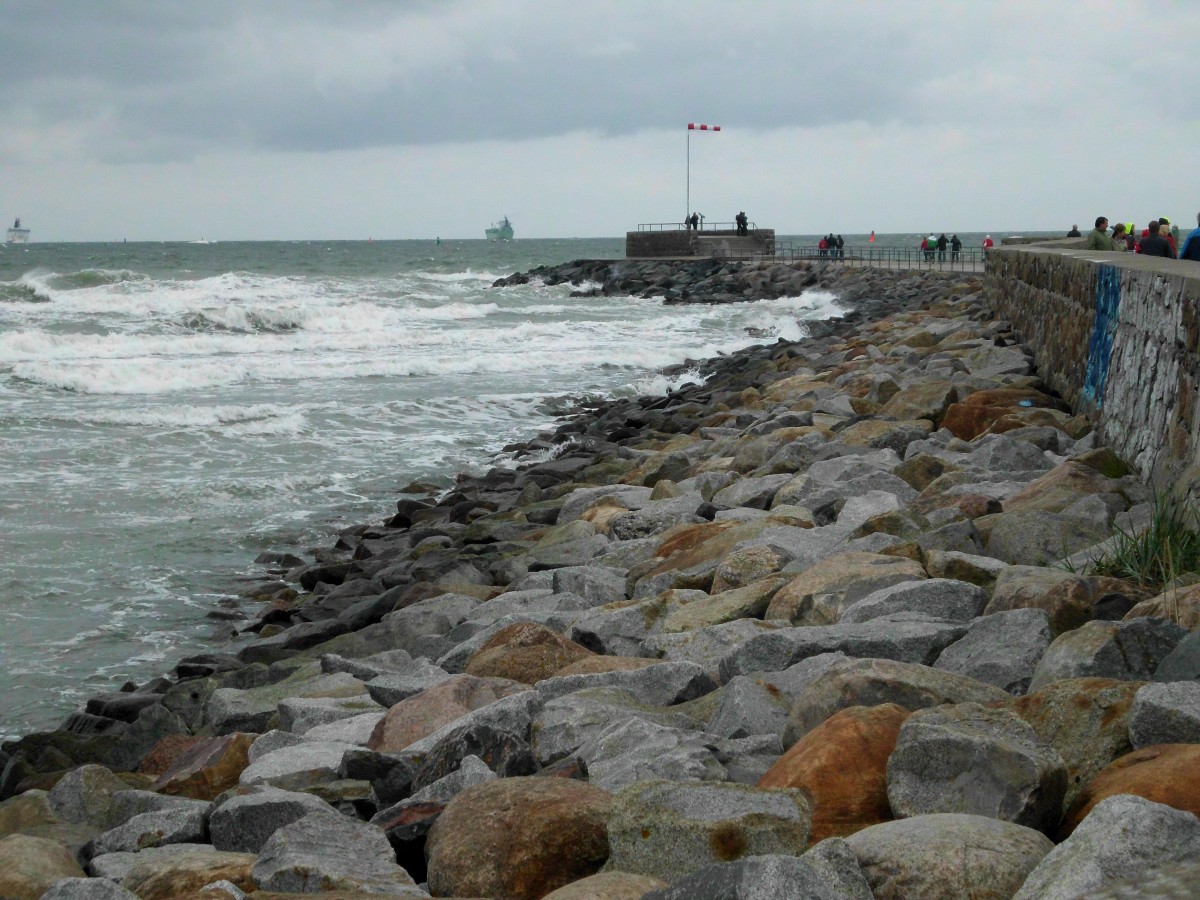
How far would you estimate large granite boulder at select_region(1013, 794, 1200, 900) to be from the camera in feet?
6.93

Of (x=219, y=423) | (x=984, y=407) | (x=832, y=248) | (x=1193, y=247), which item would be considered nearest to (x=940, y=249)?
(x=832, y=248)

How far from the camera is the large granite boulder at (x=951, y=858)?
2.29 m

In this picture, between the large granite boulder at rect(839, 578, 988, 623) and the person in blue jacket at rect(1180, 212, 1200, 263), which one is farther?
the person in blue jacket at rect(1180, 212, 1200, 263)

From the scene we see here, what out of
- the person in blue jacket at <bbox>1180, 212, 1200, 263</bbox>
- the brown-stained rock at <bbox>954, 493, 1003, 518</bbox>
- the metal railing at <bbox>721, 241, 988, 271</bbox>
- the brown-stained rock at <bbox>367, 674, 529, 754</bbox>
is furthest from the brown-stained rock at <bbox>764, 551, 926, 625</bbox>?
the metal railing at <bbox>721, 241, 988, 271</bbox>

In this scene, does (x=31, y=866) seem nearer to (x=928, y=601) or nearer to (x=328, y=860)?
(x=328, y=860)

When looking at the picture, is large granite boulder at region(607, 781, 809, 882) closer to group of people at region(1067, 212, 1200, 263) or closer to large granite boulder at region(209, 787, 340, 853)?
large granite boulder at region(209, 787, 340, 853)

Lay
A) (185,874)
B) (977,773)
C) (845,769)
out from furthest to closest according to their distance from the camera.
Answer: (185,874)
(845,769)
(977,773)

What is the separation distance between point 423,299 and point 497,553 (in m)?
31.9

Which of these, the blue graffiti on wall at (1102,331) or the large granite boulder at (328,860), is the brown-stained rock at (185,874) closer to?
the large granite boulder at (328,860)

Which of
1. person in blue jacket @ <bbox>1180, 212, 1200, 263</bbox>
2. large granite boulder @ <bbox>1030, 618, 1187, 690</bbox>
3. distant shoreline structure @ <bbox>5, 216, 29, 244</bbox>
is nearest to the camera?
large granite boulder @ <bbox>1030, 618, 1187, 690</bbox>

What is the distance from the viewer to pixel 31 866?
3559mm

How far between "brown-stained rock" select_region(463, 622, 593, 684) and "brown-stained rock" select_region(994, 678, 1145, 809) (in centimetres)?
207

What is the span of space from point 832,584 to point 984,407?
171 inches

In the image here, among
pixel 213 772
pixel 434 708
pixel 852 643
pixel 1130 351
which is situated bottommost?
pixel 213 772
